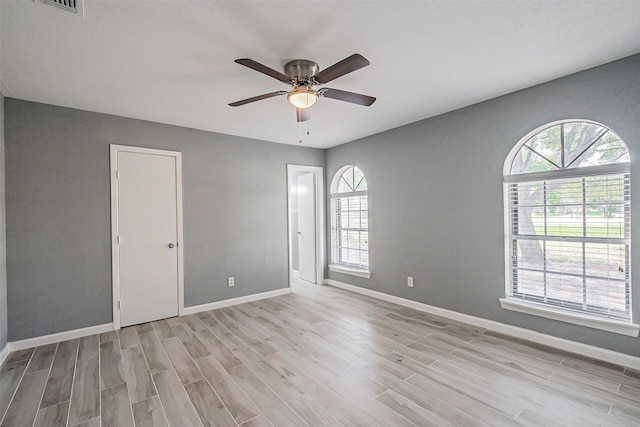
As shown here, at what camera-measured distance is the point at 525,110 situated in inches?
115

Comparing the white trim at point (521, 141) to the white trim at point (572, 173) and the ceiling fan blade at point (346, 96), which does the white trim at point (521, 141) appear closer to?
the white trim at point (572, 173)

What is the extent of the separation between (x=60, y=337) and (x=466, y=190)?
491cm

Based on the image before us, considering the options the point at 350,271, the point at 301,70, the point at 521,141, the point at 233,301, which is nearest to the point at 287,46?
the point at 301,70

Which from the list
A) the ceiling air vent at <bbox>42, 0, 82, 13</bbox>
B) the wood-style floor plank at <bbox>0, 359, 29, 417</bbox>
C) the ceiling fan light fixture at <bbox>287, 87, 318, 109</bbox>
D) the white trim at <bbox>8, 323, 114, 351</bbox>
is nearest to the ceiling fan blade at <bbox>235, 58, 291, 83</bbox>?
the ceiling fan light fixture at <bbox>287, 87, 318, 109</bbox>

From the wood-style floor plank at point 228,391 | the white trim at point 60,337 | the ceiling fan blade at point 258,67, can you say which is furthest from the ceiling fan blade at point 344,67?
the white trim at point 60,337

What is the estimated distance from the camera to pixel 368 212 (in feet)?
15.4

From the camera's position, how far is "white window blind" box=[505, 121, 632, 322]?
2.48 metres

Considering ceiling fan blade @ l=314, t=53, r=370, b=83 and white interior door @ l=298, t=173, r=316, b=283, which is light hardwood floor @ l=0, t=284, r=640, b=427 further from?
ceiling fan blade @ l=314, t=53, r=370, b=83

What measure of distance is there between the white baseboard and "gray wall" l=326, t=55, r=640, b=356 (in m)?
0.05

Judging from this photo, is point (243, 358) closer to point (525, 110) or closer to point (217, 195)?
point (217, 195)

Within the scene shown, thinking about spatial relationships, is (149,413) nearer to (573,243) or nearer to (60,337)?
(60,337)

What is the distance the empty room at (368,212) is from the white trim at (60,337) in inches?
0.6

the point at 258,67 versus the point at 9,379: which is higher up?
the point at 258,67

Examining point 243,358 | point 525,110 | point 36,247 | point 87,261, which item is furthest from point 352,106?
point 36,247
